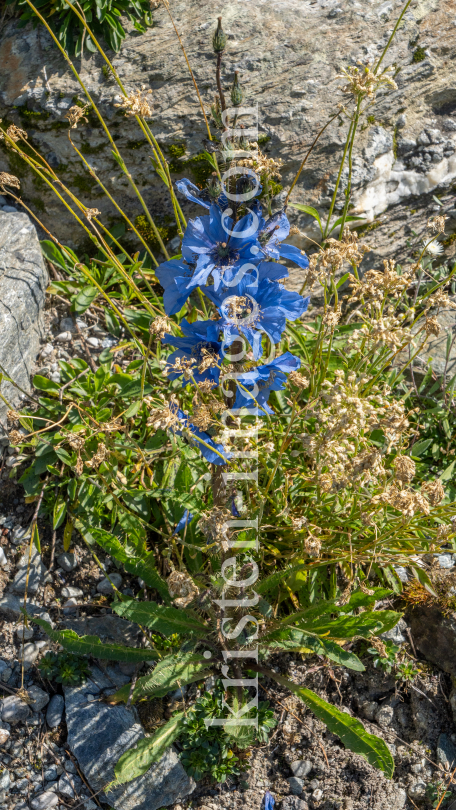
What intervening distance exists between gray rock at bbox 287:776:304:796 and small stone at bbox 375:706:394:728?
46 cm

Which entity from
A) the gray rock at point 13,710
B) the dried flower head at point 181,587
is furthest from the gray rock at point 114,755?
the dried flower head at point 181,587

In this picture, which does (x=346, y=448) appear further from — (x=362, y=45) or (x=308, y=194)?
(x=362, y=45)

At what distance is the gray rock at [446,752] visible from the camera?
268 centimetres

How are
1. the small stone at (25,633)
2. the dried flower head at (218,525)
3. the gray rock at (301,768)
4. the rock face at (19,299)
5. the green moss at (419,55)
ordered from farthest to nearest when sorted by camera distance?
the green moss at (419,55) → the rock face at (19,299) → the small stone at (25,633) → the gray rock at (301,768) → the dried flower head at (218,525)

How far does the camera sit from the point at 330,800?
257 centimetres

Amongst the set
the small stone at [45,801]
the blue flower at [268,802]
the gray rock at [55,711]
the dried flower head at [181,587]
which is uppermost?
the dried flower head at [181,587]

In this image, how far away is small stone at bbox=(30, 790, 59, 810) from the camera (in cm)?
240

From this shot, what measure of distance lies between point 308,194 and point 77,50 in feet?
5.09

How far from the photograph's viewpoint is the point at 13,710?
2549 millimetres

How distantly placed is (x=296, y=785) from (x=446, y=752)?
74 cm

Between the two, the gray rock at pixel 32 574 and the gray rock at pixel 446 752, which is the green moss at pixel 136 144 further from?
the gray rock at pixel 446 752

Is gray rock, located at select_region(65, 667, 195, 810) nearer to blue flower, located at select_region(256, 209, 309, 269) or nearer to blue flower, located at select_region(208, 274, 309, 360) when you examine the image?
blue flower, located at select_region(208, 274, 309, 360)

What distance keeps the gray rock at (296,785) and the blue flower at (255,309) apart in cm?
199

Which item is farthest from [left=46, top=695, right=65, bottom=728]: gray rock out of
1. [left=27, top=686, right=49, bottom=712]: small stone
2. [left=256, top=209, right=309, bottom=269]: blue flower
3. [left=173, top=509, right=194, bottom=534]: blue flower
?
[left=256, top=209, right=309, bottom=269]: blue flower
